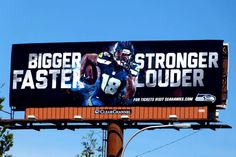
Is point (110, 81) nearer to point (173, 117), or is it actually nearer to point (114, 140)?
point (114, 140)

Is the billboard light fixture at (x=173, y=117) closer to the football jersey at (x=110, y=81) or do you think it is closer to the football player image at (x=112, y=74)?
the football player image at (x=112, y=74)

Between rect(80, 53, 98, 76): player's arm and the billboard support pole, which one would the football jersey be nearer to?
rect(80, 53, 98, 76): player's arm

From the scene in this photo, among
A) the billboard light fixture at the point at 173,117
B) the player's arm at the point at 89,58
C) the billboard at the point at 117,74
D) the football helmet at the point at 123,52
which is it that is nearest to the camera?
the billboard light fixture at the point at 173,117

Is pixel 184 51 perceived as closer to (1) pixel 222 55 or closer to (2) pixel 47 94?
(1) pixel 222 55

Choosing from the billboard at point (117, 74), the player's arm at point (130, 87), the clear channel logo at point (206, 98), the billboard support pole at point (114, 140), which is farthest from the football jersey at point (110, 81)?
the clear channel logo at point (206, 98)

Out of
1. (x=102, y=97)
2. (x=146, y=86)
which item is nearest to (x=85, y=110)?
(x=102, y=97)

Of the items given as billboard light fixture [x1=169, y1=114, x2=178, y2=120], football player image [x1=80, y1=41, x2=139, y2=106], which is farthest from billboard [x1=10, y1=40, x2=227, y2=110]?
billboard light fixture [x1=169, y1=114, x2=178, y2=120]

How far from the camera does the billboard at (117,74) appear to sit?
5209 cm

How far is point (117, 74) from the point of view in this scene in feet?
177

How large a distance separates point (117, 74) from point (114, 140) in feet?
17.1

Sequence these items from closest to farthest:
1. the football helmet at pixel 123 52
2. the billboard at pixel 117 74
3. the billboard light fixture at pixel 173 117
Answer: the billboard light fixture at pixel 173 117
the billboard at pixel 117 74
the football helmet at pixel 123 52

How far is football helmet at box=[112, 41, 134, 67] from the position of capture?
176 ft

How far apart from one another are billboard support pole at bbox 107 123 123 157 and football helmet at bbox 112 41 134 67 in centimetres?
485

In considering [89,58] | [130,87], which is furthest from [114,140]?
[89,58]
